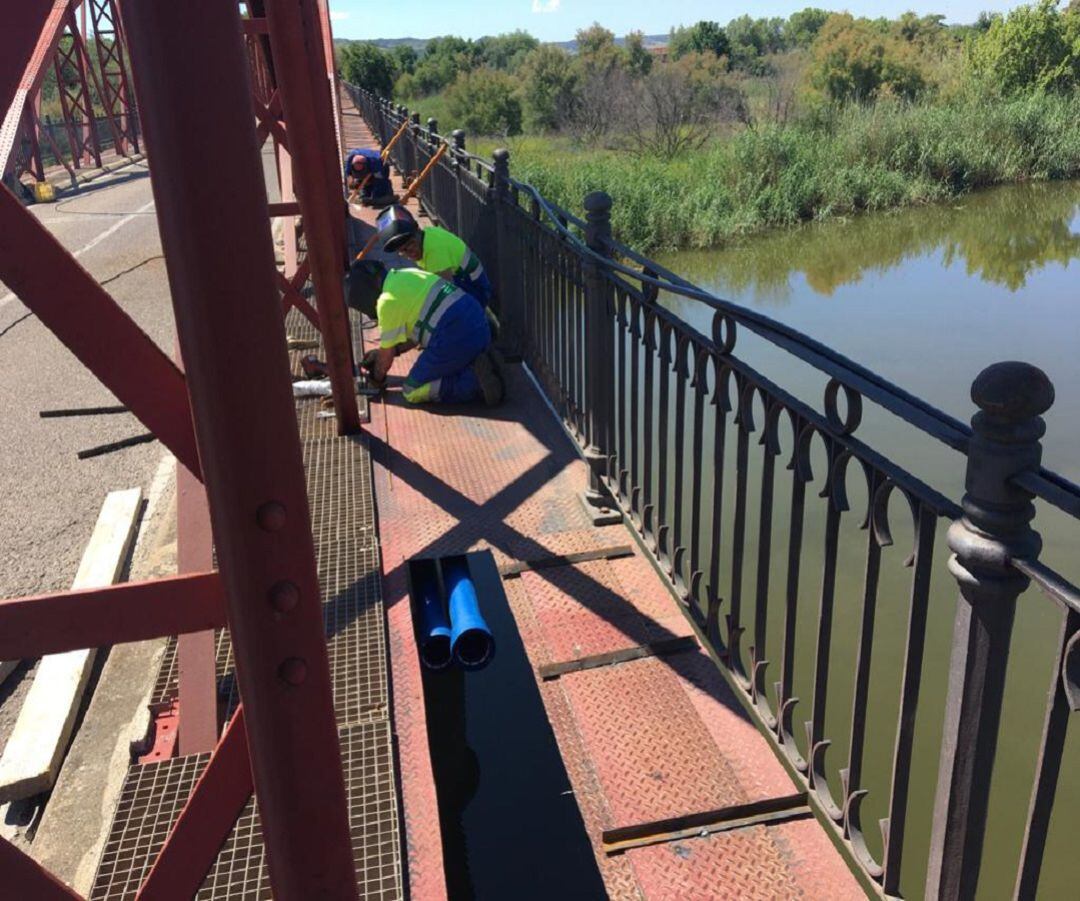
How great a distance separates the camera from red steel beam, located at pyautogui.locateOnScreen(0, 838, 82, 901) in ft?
5.05

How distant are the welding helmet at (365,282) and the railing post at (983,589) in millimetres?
5374

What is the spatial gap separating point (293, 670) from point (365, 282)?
211 inches

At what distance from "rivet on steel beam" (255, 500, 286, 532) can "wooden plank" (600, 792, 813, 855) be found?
1.60 m

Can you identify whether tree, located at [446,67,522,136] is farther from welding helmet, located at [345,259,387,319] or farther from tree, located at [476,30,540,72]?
tree, located at [476,30,540,72]

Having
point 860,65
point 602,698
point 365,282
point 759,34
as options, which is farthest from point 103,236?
point 759,34

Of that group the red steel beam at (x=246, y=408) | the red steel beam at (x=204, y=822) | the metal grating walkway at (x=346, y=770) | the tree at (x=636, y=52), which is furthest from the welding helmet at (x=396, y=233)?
the tree at (x=636, y=52)

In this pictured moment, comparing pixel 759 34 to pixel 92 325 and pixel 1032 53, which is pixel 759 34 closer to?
pixel 1032 53

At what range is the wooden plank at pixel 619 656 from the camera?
3211mm

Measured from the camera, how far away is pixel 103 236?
1462 cm

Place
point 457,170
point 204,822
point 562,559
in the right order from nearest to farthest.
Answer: point 204,822, point 562,559, point 457,170

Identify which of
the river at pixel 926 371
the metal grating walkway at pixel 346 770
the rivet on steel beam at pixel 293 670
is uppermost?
the rivet on steel beam at pixel 293 670

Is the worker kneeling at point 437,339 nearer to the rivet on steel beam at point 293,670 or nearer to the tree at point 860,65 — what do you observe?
the rivet on steel beam at point 293,670

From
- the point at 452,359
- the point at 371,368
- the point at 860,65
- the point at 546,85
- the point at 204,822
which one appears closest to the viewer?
the point at 204,822

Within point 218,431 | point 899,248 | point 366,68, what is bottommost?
point 899,248
